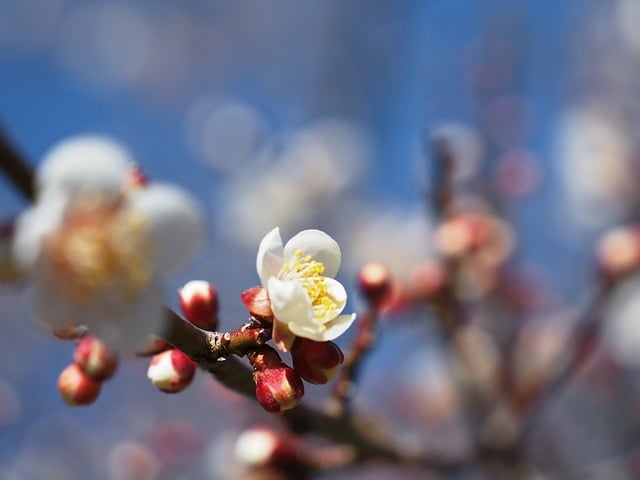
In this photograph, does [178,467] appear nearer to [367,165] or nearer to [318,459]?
[318,459]

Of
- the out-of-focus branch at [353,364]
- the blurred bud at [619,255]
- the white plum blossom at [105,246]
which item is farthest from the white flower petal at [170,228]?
the blurred bud at [619,255]

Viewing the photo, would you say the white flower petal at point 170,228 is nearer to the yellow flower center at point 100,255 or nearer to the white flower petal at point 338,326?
the yellow flower center at point 100,255

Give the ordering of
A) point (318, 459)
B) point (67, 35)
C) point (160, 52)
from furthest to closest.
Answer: point (160, 52), point (67, 35), point (318, 459)

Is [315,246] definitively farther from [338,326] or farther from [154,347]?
[154,347]

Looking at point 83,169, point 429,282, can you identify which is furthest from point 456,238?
point 83,169

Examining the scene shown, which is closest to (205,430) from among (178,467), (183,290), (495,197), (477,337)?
(178,467)

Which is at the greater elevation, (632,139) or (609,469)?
(632,139)

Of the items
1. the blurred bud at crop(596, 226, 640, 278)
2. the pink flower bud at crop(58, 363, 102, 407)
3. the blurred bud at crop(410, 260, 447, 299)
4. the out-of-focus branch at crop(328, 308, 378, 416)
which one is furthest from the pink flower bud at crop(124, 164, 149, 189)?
the blurred bud at crop(596, 226, 640, 278)
